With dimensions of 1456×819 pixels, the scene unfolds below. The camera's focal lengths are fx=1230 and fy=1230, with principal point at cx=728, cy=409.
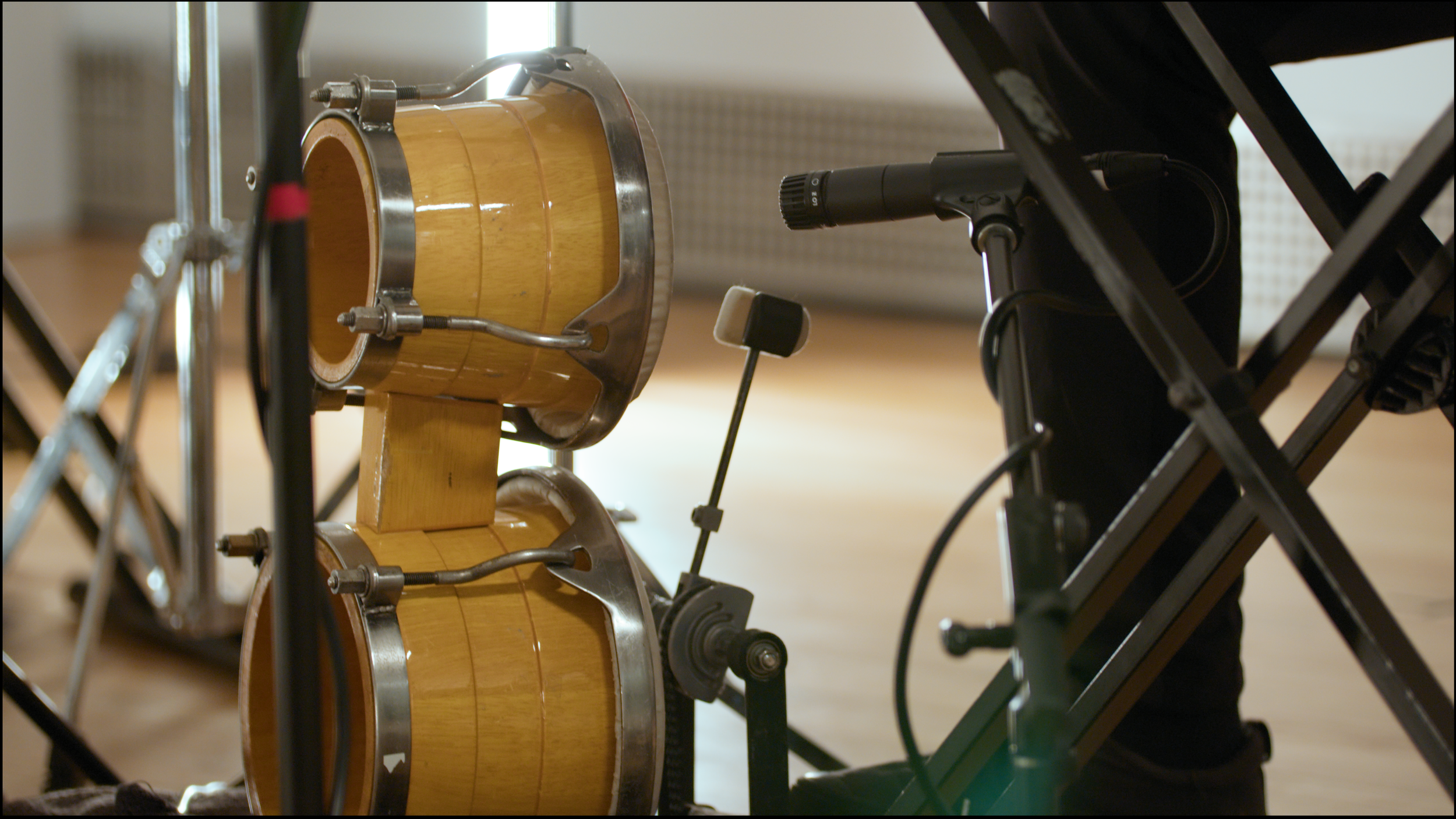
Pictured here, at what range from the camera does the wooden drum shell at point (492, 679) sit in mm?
722

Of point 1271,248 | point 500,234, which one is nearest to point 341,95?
point 500,234

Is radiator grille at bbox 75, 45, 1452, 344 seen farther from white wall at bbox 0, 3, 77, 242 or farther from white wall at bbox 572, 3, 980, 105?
white wall at bbox 0, 3, 77, 242

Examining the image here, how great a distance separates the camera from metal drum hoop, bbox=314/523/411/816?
0.70 meters

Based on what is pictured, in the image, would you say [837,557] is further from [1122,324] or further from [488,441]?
[488,441]

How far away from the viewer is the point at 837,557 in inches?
82.8

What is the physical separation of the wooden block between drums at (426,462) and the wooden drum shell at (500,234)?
2cm

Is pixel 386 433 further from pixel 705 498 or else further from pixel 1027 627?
pixel 705 498

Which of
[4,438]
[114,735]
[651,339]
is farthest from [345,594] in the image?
[4,438]

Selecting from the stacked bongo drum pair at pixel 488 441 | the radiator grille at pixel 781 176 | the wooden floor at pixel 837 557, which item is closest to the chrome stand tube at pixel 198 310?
the wooden floor at pixel 837 557

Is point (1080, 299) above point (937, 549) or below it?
above

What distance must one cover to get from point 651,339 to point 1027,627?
1.11 feet

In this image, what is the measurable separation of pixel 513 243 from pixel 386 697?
27 centimetres

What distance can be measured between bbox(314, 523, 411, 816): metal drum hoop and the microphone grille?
322 mm

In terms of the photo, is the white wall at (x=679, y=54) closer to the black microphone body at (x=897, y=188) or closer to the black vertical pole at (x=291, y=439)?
the black microphone body at (x=897, y=188)
